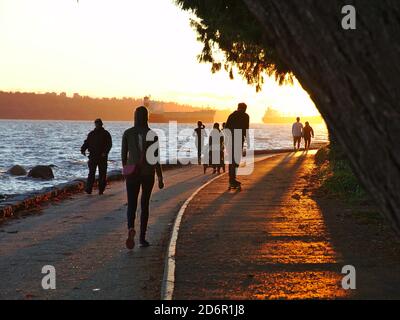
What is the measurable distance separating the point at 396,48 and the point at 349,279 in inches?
171

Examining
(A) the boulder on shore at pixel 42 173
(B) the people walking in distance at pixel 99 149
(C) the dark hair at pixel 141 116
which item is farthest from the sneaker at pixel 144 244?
(A) the boulder on shore at pixel 42 173

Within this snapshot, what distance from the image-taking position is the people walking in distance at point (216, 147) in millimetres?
24078

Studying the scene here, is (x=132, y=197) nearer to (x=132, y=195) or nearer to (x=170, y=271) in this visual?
(x=132, y=195)

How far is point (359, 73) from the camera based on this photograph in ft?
9.74

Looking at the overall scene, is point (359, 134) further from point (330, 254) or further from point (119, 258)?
point (119, 258)

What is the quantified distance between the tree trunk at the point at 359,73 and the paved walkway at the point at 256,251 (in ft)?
11.2

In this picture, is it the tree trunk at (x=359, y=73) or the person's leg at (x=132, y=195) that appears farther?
the person's leg at (x=132, y=195)

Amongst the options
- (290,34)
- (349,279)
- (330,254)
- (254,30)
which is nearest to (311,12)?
(290,34)

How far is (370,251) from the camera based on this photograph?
8508 mm

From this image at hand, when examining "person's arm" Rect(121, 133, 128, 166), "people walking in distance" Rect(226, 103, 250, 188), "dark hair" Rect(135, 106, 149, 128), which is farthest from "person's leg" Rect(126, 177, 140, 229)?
"people walking in distance" Rect(226, 103, 250, 188)

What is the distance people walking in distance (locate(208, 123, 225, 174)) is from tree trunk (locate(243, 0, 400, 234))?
2087 cm

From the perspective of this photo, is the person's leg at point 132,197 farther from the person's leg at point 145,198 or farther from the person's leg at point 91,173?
the person's leg at point 91,173

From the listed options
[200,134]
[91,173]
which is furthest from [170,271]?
[200,134]

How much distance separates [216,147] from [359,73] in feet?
69.9
